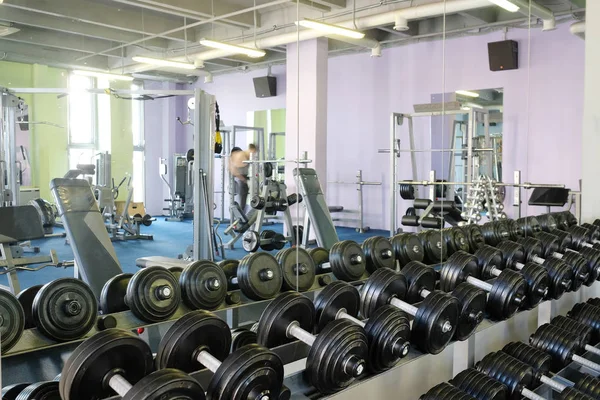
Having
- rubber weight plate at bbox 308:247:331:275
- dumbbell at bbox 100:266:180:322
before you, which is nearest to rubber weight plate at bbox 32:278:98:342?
dumbbell at bbox 100:266:180:322

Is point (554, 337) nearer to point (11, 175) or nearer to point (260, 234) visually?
point (260, 234)

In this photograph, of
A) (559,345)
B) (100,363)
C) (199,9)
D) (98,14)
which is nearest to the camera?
(100,363)

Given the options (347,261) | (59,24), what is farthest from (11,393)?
(59,24)

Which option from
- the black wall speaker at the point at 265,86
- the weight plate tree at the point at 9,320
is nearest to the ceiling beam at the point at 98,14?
the black wall speaker at the point at 265,86

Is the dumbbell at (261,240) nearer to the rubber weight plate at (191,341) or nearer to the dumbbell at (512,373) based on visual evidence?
the dumbbell at (512,373)

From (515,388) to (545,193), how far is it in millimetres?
3004

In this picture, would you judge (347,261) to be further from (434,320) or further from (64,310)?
(64,310)

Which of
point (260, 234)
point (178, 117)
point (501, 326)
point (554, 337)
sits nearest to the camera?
point (554, 337)

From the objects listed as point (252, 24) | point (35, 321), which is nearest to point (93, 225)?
point (35, 321)

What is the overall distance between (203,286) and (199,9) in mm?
4084

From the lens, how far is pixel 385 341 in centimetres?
169

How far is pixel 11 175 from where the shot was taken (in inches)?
157

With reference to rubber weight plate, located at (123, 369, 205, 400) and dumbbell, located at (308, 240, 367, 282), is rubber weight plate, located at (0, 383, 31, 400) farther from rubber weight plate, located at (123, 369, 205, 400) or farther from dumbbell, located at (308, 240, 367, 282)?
dumbbell, located at (308, 240, 367, 282)

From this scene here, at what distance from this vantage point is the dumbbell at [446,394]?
5.94 ft
